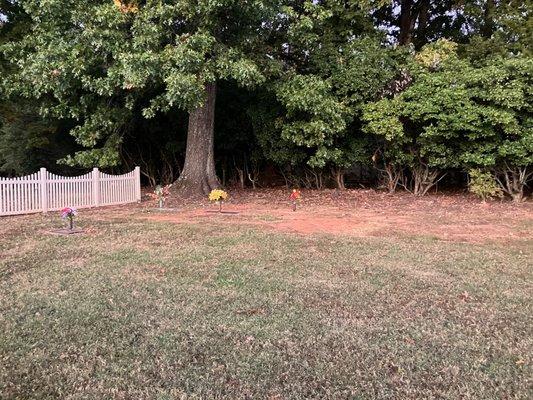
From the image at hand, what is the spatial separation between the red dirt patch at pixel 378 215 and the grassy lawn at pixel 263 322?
1.88m

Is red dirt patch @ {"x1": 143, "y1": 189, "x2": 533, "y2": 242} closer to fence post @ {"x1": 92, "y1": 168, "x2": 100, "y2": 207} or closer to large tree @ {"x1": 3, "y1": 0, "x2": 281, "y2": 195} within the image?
fence post @ {"x1": 92, "y1": 168, "x2": 100, "y2": 207}

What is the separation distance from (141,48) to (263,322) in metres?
8.35

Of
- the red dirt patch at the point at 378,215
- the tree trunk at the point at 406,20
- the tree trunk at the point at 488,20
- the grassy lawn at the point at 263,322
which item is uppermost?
the tree trunk at the point at 406,20

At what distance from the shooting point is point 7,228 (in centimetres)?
810

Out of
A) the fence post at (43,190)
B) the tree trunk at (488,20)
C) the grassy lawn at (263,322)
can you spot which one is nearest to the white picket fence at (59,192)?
the fence post at (43,190)

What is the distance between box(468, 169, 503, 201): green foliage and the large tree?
6383mm

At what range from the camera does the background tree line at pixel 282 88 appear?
10.7 m

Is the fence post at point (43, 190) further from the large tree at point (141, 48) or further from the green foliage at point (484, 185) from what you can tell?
the green foliage at point (484, 185)

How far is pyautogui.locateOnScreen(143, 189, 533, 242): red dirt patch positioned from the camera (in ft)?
27.6

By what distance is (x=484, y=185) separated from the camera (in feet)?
41.7

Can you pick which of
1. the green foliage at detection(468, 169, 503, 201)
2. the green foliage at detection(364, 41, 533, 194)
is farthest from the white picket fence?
the green foliage at detection(468, 169, 503, 201)

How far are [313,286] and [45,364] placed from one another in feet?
8.40

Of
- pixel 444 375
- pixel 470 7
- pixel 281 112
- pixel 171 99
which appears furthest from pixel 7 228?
pixel 470 7

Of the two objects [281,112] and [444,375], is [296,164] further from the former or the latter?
[444,375]
